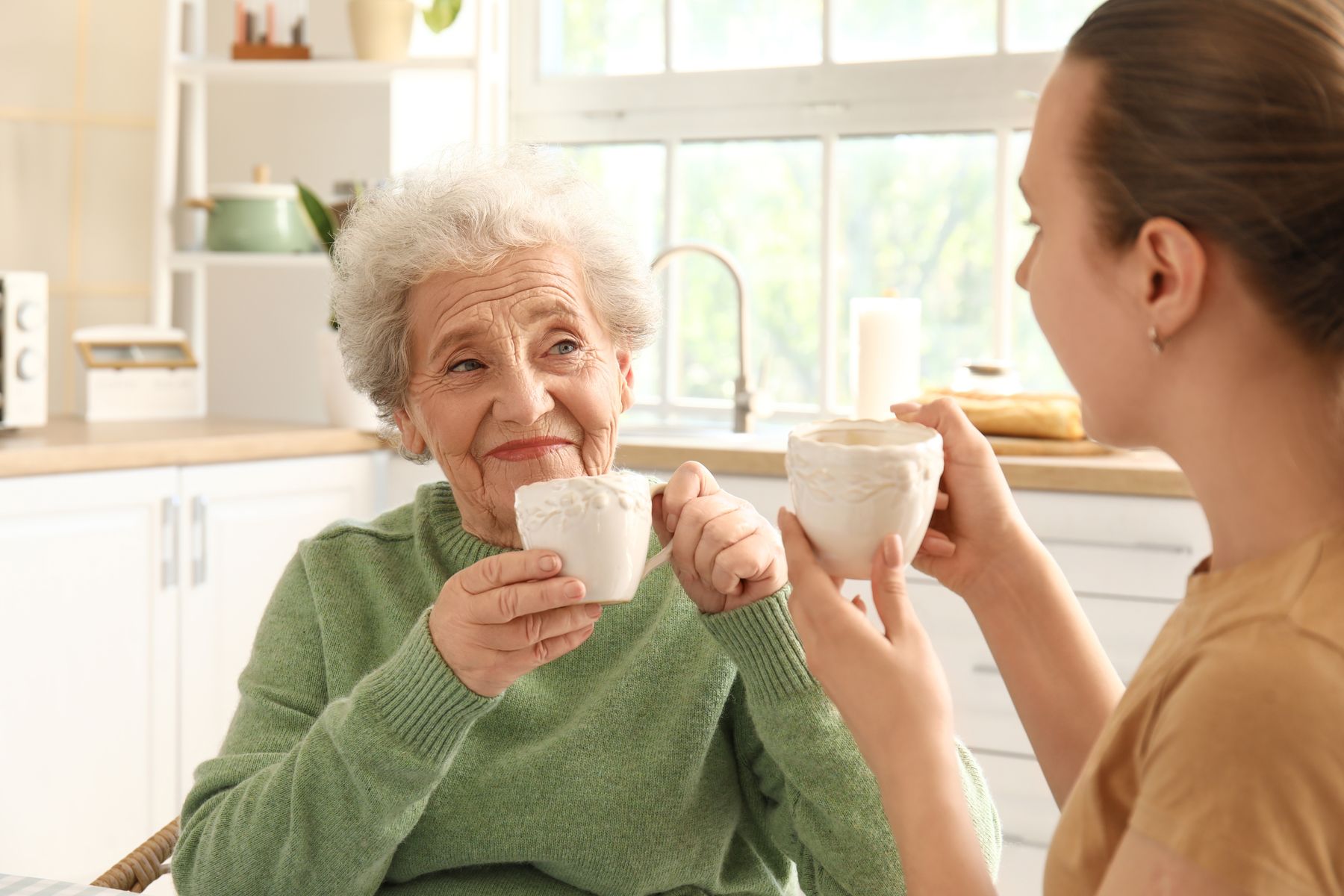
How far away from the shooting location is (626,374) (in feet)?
4.79

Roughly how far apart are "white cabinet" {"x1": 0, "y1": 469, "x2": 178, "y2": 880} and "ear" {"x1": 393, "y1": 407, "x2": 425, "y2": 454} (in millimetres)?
1136

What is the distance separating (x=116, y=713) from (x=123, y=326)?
976mm

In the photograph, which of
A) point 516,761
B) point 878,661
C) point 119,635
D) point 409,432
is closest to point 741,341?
point 119,635

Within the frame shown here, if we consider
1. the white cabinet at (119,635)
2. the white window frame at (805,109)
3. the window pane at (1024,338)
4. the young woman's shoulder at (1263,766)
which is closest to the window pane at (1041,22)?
the white window frame at (805,109)

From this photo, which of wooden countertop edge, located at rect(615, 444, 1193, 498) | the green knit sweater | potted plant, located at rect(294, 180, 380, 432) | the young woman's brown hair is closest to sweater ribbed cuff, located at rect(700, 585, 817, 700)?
the green knit sweater

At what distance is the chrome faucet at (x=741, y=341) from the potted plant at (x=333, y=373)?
712 mm

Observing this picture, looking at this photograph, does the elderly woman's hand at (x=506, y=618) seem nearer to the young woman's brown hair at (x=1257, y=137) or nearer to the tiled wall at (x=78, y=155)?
the young woman's brown hair at (x=1257, y=137)

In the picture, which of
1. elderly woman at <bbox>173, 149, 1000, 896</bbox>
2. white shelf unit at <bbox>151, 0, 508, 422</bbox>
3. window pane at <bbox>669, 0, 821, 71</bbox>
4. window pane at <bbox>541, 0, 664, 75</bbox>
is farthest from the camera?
window pane at <bbox>541, 0, 664, 75</bbox>

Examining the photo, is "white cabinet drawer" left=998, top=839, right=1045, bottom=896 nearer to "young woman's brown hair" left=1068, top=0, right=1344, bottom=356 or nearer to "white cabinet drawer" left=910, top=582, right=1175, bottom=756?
"white cabinet drawer" left=910, top=582, right=1175, bottom=756

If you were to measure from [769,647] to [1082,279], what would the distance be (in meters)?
0.48

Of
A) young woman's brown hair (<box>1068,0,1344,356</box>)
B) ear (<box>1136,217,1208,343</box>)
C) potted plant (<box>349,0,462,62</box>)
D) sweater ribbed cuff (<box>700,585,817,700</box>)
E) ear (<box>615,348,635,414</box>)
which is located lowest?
sweater ribbed cuff (<box>700,585,817,700</box>)

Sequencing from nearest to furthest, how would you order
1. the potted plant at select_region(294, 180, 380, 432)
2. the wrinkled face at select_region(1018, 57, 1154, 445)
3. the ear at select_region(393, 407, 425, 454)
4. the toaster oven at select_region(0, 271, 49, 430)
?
the wrinkled face at select_region(1018, 57, 1154, 445) → the ear at select_region(393, 407, 425, 454) → the toaster oven at select_region(0, 271, 49, 430) → the potted plant at select_region(294, 180, 380, 432)

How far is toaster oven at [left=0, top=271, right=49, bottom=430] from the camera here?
2658 mm

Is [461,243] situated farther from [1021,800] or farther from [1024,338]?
[1024,338]
